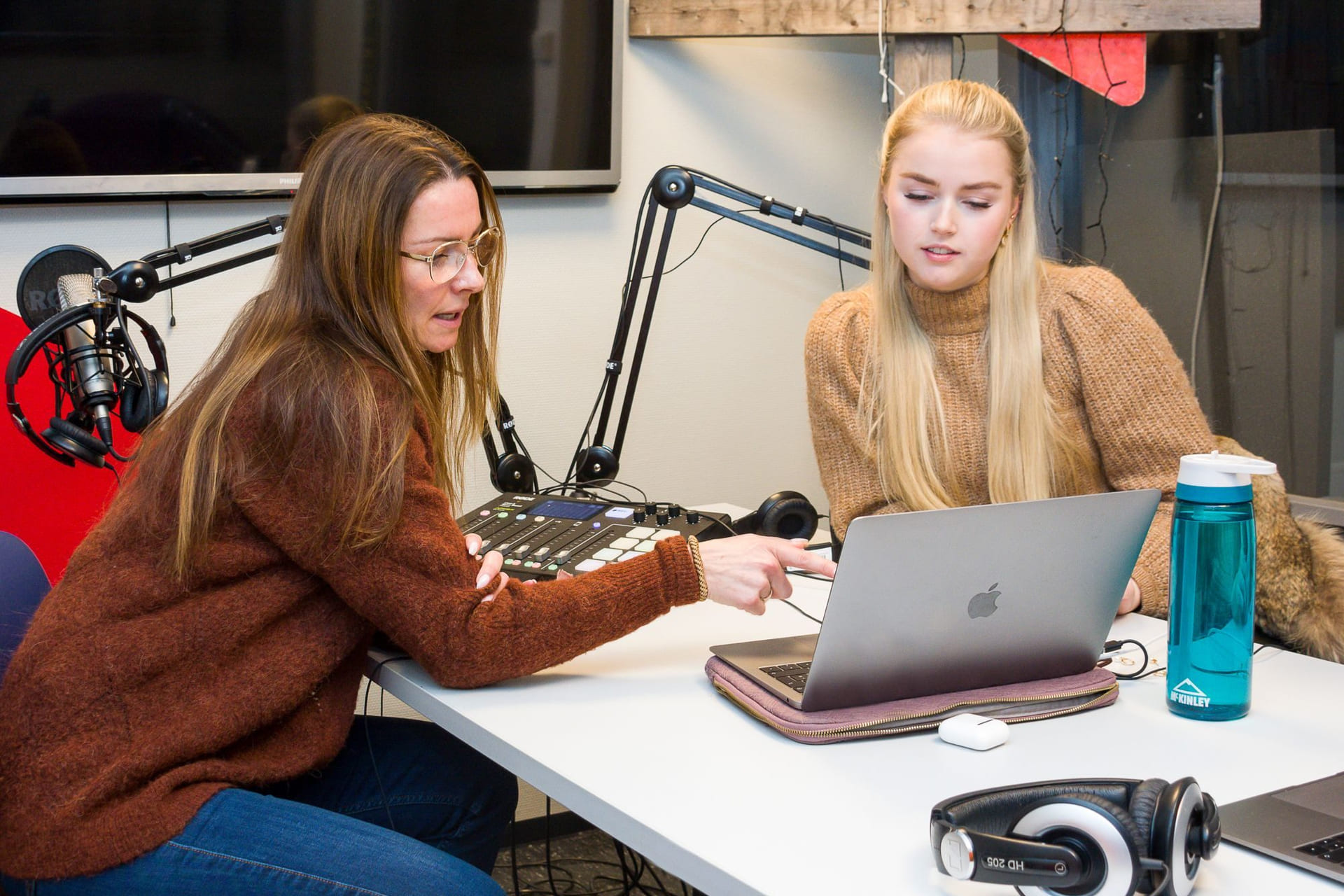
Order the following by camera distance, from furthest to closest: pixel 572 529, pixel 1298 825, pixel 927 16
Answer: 1. pixel 927 16
2. pixel 572 529
3. pixel 1298 825

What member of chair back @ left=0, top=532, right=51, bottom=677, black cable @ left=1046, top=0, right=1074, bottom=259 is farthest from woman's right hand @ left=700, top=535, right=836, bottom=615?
black cable @ left=1046, top=0, right=1074, bottom=259

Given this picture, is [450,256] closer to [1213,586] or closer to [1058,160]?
[1213,586]

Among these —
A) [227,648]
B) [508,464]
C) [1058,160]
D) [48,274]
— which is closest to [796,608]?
[227,648]

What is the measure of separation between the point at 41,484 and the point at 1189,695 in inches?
66.6

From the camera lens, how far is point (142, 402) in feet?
5.57

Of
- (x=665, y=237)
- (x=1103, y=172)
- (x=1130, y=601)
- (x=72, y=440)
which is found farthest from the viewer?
(x=1103, y=172)

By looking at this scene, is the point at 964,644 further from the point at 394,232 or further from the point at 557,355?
the point at 557,355

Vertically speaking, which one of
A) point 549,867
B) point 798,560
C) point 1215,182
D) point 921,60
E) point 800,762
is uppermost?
point 921,60

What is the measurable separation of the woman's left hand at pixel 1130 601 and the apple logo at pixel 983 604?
0.40 metres

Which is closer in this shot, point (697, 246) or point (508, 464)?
point (508, 464)

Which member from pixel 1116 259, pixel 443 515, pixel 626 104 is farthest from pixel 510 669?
pixel 1116 259

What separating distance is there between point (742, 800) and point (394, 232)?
0.67 metres

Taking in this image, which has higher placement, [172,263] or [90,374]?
[172,263]

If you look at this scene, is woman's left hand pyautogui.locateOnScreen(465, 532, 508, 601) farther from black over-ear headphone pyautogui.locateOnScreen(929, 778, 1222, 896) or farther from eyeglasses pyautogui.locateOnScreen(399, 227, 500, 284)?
black over-ear headphone pyautogui.locateOnScreen(929, 778, 1222, 896)
